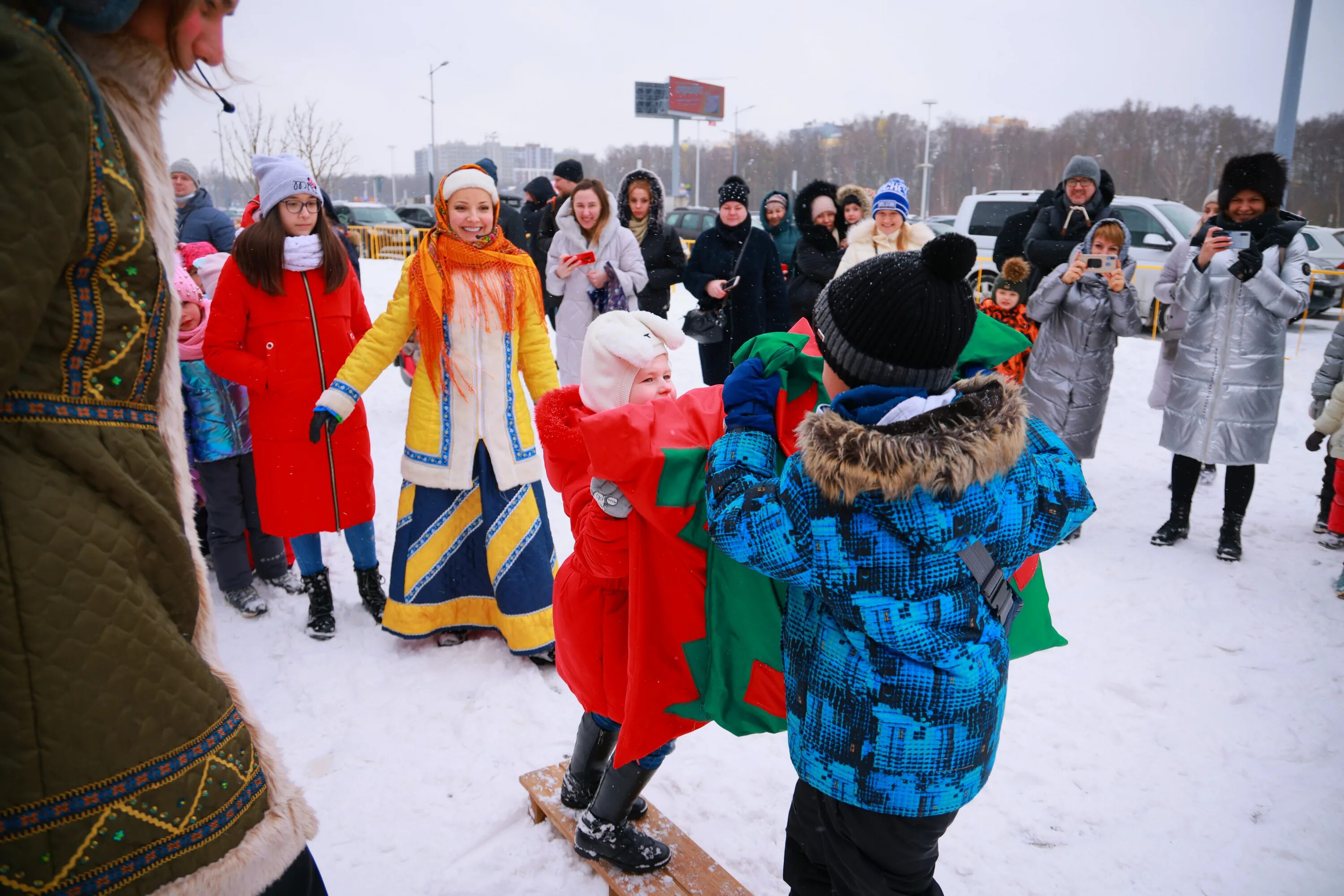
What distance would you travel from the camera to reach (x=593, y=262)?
5848mm

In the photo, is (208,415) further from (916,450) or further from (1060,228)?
(1060,228)

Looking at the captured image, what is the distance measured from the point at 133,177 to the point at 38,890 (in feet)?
3.02

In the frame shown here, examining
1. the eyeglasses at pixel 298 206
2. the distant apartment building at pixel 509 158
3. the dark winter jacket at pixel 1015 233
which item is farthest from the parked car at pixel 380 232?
the distant apartment building at pixel 509 158

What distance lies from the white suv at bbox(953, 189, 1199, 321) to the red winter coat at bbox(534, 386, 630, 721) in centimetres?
1030

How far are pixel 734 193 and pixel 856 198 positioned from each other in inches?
36.4

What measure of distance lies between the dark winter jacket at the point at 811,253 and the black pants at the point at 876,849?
181 inches

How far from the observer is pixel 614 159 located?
83.4m

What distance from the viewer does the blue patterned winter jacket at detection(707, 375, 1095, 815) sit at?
4.42 ft

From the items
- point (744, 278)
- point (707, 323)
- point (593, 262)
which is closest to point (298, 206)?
point (593, 262)

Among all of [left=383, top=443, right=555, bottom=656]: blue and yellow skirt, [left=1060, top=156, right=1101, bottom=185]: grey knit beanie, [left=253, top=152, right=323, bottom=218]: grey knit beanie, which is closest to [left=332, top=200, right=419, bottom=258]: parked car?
[left=253, top=152, right=323, bottom=218]: grey knit beanie

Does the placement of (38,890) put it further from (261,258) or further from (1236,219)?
(1236,219)

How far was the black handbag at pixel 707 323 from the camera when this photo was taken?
5.68 m

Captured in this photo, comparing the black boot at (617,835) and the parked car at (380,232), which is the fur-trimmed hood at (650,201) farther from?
the parked car at (380,232)

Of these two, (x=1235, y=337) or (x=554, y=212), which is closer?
(x=1235, y=337)
